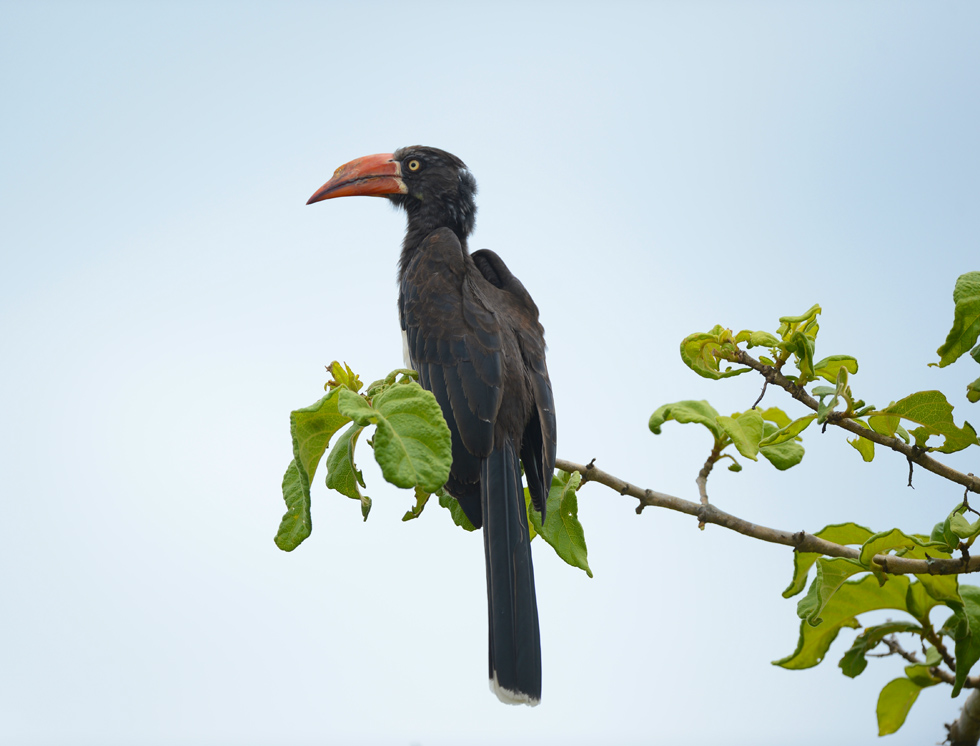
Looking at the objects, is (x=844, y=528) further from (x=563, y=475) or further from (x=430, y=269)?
(x=430, y=269)

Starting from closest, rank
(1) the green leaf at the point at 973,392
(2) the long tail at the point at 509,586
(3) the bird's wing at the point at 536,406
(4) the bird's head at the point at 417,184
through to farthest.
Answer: (1) the green leaf at the point at 973,392 → (2) the long tail at the point at 509,586 → (3) the bird's wing at the point at 536,406 → (4) the bird's head at the point at 417,184

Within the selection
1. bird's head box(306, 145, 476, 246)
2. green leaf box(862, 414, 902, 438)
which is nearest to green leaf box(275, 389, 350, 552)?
green leaf box(862, 414, 902, 438)

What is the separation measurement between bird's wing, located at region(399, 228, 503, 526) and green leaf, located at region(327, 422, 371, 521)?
0.52 m

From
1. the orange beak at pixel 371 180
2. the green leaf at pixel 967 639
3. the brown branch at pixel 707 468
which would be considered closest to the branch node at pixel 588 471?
the brown branch at pixel 707 468

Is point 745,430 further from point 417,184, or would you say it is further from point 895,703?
point 417,184

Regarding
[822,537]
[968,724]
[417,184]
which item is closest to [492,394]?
[822,537]

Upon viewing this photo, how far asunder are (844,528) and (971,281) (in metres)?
0.66

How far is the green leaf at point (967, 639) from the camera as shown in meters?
1.69

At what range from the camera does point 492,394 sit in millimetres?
2533

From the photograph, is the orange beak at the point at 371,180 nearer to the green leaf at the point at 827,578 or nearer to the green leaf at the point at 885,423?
the green leaf at the point at 885,423

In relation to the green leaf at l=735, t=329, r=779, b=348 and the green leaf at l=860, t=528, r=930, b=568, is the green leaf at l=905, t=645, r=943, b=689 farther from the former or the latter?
the green leaf at l=735, t=329, r=779, b=348

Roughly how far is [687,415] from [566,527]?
725 millimetres

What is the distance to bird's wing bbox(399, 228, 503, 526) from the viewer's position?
7.94ft

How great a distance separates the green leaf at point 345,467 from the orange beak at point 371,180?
2254mm
